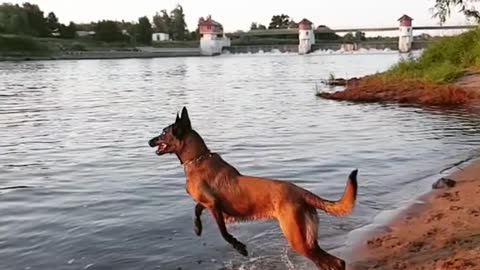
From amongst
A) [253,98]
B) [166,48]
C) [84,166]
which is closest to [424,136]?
[84,166]

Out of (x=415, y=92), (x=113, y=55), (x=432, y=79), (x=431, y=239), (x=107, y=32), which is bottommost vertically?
(x=113, y=55)

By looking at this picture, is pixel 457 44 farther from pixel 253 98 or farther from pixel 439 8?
pixel 253 98

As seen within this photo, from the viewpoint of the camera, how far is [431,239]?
805 cm

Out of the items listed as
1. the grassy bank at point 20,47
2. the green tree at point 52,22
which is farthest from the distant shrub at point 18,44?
the green tree at point 52,22

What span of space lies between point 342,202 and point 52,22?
598 feet

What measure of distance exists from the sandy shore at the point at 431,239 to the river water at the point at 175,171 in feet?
1.72

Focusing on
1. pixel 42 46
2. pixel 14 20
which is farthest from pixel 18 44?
pixel 14 20

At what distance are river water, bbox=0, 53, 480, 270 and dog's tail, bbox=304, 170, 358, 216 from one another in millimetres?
1487

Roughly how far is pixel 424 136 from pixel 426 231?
40.1 ft

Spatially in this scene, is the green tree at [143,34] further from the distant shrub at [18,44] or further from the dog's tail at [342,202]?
the dog's tail at [342,202]

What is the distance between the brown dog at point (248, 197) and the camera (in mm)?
6523

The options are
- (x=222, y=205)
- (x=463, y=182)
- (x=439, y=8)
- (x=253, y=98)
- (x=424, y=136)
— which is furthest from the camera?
(x=253, y=98)

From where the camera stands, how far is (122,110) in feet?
106

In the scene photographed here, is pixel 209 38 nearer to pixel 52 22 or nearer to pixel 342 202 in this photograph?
pixel 52 22
